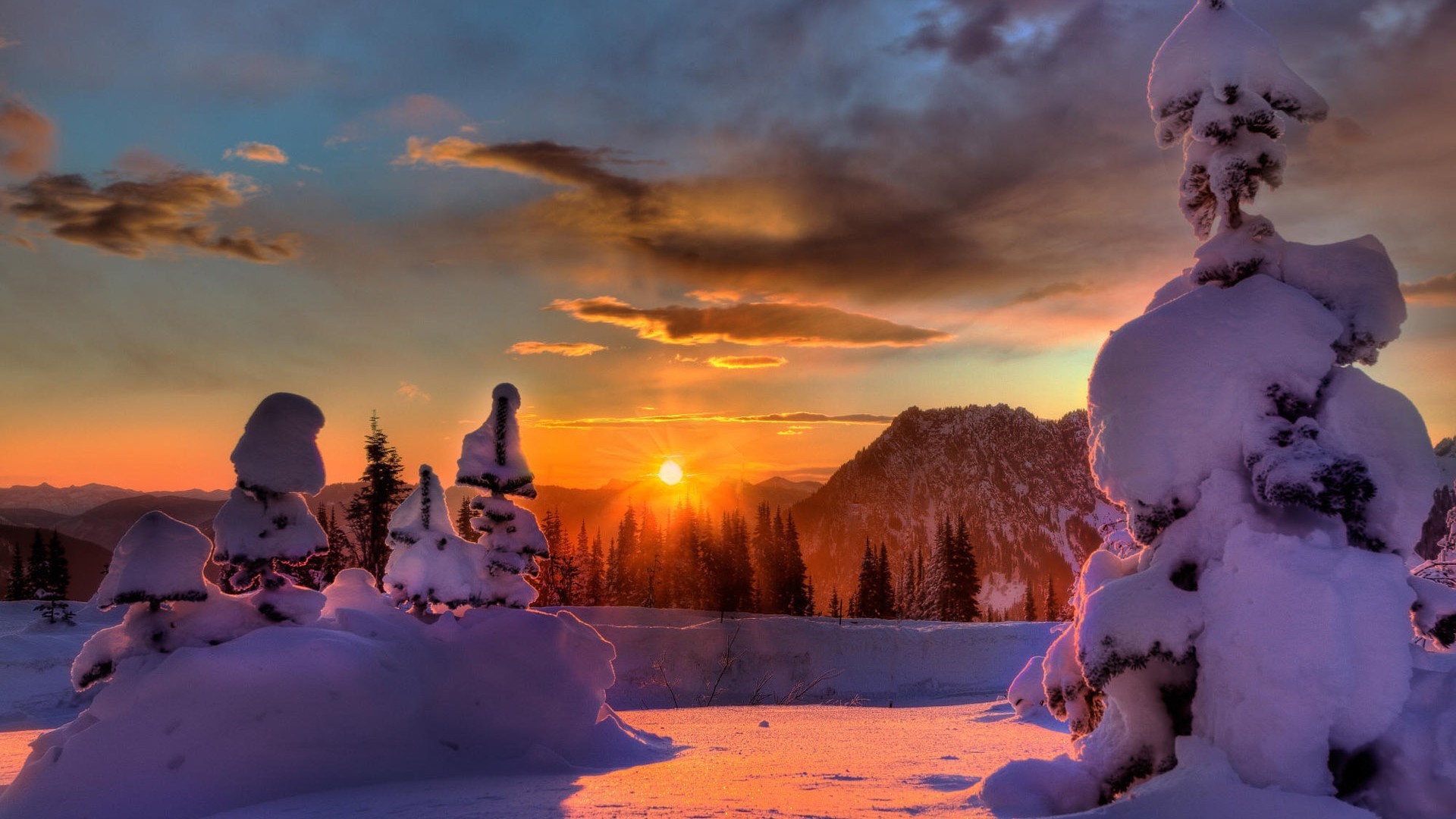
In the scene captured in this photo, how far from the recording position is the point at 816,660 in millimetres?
50938

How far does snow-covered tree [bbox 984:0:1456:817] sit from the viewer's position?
593 cm

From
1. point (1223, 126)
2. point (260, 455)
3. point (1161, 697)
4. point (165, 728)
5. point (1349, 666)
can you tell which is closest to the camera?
point (1349, 666)

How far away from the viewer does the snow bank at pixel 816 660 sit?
4575cm

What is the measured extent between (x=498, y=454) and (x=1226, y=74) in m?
15.8

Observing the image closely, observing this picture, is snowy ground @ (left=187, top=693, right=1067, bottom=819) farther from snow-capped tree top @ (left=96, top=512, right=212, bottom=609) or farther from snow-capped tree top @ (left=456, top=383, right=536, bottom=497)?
snow-capped tree top @ (left=456, top=383, right=536, bottom=497)

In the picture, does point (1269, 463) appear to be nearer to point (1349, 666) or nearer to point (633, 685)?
point (1349, 666)

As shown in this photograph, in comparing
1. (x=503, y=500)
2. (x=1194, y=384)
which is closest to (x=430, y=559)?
(x=503, y=500)

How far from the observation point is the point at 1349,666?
19.2 ft

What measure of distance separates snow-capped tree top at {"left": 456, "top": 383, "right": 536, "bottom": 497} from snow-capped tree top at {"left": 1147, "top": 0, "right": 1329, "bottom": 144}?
48.3 ft

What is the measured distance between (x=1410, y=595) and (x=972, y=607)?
68.2 meters

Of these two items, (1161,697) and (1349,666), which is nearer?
(1349,666)

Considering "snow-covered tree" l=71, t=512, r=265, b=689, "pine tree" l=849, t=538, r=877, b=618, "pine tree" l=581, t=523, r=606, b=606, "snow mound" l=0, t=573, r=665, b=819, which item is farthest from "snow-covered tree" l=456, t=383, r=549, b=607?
"pine tree" l=581, t=523, r=606, b=606

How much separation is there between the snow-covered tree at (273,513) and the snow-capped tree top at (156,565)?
0.70 meters

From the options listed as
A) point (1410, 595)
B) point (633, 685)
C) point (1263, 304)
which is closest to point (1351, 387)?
point (1263, 304)
